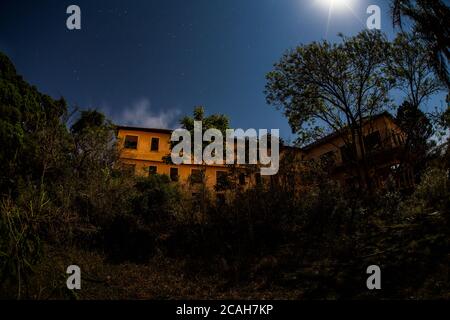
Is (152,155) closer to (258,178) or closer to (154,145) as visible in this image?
(154,145)

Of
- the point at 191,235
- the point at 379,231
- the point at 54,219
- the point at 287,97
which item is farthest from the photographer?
the point at 287,97

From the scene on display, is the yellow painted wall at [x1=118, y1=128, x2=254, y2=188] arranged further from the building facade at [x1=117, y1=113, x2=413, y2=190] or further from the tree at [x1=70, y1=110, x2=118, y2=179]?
the tree at [x1=70, y1=110, x2=118, y2=179]

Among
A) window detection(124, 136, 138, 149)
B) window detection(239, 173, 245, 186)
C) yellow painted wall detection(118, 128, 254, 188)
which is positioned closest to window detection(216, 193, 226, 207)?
window detection(239, 173, 245, 186)

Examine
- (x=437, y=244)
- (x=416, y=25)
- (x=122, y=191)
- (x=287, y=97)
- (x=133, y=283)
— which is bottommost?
(x=133, y=283)

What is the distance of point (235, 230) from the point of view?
1441 cm

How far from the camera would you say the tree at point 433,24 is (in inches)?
409

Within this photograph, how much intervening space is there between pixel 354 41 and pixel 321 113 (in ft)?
15.7

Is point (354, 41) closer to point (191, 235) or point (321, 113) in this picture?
point (321, 113)

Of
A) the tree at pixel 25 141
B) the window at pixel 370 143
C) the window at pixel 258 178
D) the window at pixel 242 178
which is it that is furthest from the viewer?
the window at pixel 370 143

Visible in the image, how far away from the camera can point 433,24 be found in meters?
10.6

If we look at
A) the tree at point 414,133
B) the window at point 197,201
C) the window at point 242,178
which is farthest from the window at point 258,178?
the tree at point 414,133

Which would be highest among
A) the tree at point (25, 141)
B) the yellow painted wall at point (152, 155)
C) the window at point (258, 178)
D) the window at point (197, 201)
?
the yellow painted wall at point (152, 155)

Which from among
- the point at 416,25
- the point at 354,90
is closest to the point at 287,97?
the point at 354,90

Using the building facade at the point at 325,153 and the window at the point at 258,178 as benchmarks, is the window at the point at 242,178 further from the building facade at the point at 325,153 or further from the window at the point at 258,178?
the building facade at the point at 325,153
